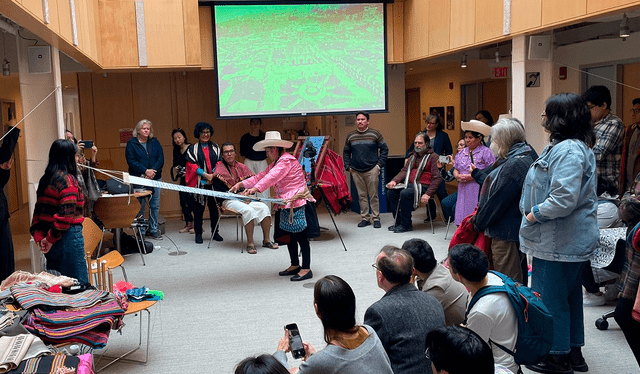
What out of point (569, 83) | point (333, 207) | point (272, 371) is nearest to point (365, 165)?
point (333, 207)

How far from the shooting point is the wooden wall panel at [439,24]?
8286mm

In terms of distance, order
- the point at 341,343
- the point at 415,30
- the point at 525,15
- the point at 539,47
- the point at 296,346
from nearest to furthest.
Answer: the point at 341,343
the point at 296,346
the point at 525,15
the point at 539,47
the point at 415,30

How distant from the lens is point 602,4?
5297mm

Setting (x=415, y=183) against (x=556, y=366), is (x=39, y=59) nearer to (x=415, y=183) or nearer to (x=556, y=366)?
(x=415, y=183)

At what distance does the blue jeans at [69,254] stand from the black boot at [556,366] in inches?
134

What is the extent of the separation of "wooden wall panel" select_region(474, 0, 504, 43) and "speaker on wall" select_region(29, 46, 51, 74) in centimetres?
479

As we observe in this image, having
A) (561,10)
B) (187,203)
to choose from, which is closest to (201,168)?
(187,203)

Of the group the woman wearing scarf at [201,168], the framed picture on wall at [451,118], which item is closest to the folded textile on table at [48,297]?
the woman wearing scarf at [201,168]

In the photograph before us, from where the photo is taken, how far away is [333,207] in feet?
26.9

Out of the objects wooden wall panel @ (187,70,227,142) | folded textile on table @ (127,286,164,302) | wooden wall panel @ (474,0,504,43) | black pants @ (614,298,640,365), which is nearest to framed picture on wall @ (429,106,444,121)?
wooden wall panel @ (187,70,227,142)

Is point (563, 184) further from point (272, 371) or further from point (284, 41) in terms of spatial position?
point (284, 41)

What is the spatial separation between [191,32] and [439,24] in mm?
3561

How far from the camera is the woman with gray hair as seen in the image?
4.16 m

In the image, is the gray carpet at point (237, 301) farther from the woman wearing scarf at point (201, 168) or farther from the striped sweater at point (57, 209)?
the striped sweater at point (57, 209)
